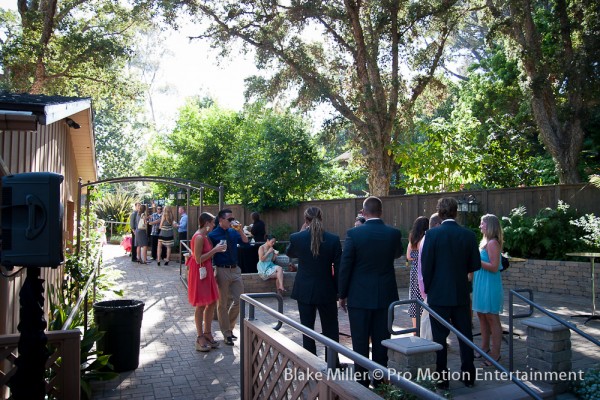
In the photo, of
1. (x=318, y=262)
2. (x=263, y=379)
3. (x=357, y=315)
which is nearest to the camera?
(x=263, y=379)

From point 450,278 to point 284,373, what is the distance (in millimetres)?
2277

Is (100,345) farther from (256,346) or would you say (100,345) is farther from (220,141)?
(220,141)

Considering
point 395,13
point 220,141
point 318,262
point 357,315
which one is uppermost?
point 395,13

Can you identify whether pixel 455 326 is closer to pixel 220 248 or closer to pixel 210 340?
pixel 220 248

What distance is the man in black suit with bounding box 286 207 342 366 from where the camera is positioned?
18.0ft

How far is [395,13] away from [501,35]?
12.1 feet

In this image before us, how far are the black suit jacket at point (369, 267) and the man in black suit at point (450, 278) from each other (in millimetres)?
425

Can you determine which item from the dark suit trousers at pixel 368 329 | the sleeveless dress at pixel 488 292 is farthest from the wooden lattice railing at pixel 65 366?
the sleeveless dress at pixel 488 292

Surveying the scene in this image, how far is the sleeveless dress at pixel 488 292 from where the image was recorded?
19.9 feet

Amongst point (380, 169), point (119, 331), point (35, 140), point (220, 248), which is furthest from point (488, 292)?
point (380, 169)

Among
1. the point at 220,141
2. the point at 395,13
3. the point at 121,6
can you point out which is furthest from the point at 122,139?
the point at 395,13

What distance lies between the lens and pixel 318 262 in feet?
18.1

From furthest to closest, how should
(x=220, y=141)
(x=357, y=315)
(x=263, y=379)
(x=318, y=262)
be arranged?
(x=220, y=141), (x=318, y=262), (x=357, y=315), (x=263, y=379)

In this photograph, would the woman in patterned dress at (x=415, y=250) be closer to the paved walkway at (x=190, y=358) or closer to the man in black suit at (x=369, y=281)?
the paved walkway at (x=190, y=358)
